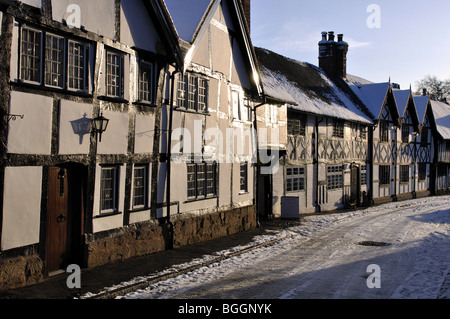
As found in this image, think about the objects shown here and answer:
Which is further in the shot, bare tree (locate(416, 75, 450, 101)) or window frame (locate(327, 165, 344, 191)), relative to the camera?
bare tree (locate(416, 75, 450, 101))

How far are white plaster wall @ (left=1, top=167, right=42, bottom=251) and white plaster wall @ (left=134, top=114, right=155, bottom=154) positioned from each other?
319 cm

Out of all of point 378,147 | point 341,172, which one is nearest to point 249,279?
point 341,172

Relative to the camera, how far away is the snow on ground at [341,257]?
28.5 ft

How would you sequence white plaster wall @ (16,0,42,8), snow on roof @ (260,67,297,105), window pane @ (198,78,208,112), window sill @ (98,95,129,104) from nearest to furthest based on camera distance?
white plaster wall @ (16,0,42,8)
window sill @ (98,95,129,104)
window pane @ (198,78,208,112)
snow on roof @ (260,67,297,105)

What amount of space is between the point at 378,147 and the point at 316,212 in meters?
10.3

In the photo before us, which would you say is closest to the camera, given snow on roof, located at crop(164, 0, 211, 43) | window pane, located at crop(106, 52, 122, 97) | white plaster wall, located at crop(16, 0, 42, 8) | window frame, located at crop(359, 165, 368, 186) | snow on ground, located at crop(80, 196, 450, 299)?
white plaster wall, located at crop(16, 0, 42, 8)

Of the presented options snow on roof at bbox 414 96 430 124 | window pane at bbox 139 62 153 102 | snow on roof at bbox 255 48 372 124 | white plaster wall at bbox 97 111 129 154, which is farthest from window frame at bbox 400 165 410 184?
white plaster wall at bbox 97 111 129 154

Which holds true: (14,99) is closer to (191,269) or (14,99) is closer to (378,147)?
(191,269)

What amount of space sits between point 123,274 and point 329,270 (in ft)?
15.7

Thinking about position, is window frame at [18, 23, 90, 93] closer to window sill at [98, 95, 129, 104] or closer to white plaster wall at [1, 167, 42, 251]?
window sill at [98, 95, 129, 104]

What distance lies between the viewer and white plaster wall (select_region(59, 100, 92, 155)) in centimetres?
929

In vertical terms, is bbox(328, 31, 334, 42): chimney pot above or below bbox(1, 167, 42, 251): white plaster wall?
above

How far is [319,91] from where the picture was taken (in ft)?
91.1

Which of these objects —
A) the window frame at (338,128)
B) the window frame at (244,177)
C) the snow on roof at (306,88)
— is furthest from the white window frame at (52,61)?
the window frame at (338,128)
